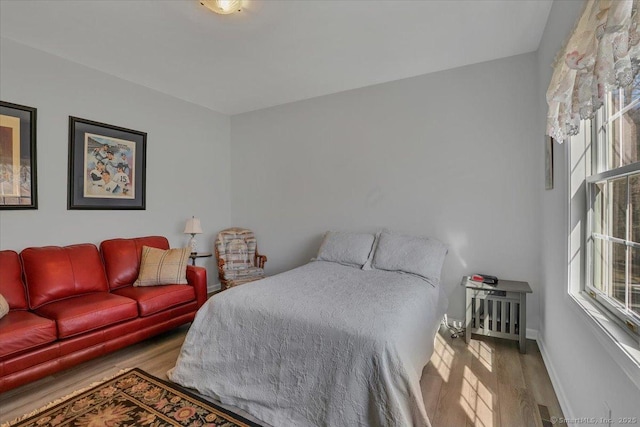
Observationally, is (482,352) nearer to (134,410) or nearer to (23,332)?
(134,410)

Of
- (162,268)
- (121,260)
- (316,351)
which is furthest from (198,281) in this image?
(316,351)

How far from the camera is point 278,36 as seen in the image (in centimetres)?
259

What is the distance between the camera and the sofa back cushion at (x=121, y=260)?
3.09m

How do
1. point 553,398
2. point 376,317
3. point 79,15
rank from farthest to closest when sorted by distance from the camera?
point 79,15 → point 553,398 → point 376,317

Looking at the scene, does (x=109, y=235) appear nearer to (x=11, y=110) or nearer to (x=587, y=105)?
(x=11, y=110)

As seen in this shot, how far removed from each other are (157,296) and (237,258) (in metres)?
1.41

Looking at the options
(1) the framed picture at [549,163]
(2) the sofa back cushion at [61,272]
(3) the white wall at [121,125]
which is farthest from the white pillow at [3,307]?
(1) the framed picture at [549,163]

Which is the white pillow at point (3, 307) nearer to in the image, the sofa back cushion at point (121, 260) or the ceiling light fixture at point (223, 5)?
the sofa back cushion at point (121, 260)

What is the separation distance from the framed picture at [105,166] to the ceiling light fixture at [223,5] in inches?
77.3

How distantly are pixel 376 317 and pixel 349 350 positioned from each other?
253 mm

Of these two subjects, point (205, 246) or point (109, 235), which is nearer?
point (109, 235)

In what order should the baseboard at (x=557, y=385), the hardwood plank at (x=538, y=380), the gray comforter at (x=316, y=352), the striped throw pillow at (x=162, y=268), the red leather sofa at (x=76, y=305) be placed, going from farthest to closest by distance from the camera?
the striped throw pillow at (x=162, y=268) < the red leather sofa at (x=76, y=305) < the hardwood plank at (x=538, y=380) < the baseboard at (x=557, y=385) < the gray comforter at (x=316, y=352)

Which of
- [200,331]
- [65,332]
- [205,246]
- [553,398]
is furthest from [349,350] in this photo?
[205,246]

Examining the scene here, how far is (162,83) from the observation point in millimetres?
3568
